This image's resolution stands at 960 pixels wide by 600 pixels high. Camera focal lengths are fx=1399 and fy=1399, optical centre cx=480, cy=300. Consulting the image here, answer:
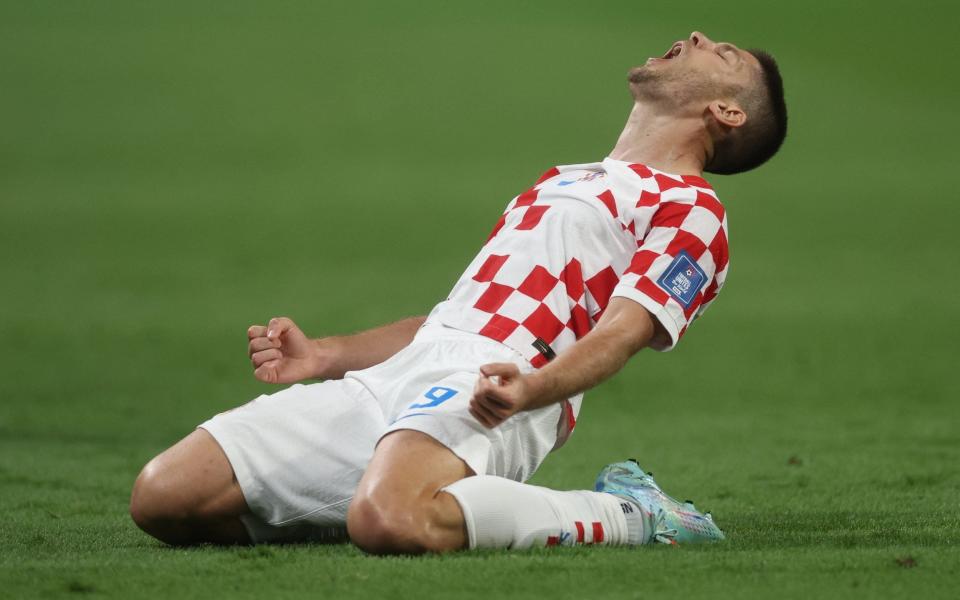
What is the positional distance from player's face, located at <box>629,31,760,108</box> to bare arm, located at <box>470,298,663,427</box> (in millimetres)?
723

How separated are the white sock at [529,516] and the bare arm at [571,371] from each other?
0.46 feet

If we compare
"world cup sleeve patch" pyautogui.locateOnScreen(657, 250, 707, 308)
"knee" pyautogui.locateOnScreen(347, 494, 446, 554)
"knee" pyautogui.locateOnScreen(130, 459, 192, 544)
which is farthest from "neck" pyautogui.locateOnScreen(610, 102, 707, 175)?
"knee" pyautogui.locateOnScreen(130, 459, 192, 544)

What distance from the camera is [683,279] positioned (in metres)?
2.95

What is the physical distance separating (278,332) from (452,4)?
42.4ft

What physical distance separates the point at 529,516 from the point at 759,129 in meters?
1.26

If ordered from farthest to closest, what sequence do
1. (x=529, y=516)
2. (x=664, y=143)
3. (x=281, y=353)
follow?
(x=664, y=143), (x=281, y=353), (x=529, y=516)

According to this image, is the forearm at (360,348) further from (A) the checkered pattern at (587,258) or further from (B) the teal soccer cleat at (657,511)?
(B) the teal soccer cleat at (657,511)

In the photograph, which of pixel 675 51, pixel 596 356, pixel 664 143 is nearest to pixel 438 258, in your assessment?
pixel 675 51

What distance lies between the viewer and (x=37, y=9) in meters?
15.2

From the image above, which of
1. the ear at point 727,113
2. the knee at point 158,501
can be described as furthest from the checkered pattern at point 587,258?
the knee at point 158,501

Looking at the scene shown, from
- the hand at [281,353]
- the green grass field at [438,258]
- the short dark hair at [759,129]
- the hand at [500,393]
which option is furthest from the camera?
the short dark hair at [759,129]

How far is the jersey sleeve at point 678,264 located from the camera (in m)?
2.92

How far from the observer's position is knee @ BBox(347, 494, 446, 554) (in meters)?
2.63

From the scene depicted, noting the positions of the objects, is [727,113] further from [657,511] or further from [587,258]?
[657,511]
